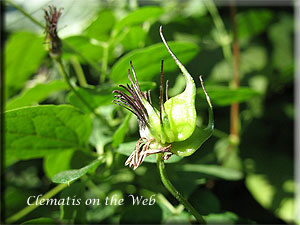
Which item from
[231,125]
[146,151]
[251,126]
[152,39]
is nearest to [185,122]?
[146,151]

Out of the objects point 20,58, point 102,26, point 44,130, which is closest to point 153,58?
point 44,130

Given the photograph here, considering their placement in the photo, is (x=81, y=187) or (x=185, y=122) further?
(x=81, y=187)

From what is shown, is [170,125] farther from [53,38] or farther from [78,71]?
[78,71]

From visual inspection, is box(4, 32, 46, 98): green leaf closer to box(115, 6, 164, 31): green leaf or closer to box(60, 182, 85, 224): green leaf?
box(115, 6, 164, 31): green leaf

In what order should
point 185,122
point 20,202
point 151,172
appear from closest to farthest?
point 185,122 → point 151,172 → point 20,202

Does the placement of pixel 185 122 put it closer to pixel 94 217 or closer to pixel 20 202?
pixel 94 217

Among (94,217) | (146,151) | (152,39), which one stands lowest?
(94,217)

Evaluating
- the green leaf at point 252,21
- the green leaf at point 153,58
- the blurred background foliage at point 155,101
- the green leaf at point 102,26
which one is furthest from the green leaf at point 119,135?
the green leaf at point 252,21
